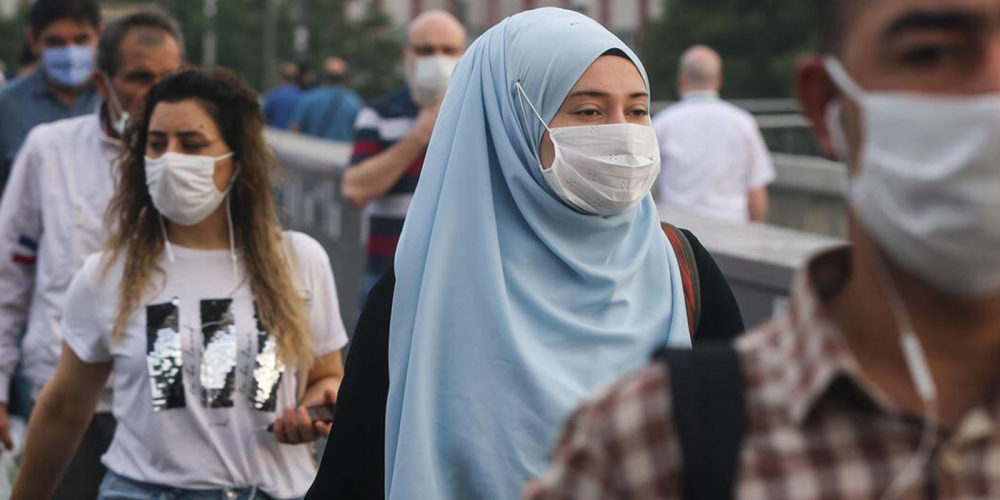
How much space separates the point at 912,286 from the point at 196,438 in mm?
2739

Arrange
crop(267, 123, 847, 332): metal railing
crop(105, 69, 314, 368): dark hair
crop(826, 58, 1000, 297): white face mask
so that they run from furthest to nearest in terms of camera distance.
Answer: crop(267, 123, 847, 332): metal railing < crop(105, 69, 314, 368): dark hair < crop(826, 58, 1000, 297): white face mask

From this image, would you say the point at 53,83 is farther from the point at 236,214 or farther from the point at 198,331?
the point at 198,331

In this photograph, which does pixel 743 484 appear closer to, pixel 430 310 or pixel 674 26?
pixel 430 310

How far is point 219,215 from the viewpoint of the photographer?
15.9 feet

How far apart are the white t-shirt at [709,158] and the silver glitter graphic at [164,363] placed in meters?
6.34

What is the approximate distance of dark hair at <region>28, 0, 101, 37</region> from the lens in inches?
303

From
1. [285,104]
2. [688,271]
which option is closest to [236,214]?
[688,271]

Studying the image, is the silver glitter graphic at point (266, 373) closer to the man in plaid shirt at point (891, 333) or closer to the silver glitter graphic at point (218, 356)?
the silver glitter graphic at point (218, 356)

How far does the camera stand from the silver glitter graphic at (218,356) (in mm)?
4438

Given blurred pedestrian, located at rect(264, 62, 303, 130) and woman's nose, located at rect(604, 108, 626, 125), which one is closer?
woman's nose, located at rect(604, 108, 626, 125)

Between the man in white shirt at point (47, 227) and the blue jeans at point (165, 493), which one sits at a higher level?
the man in white shirt at point (47, 227)

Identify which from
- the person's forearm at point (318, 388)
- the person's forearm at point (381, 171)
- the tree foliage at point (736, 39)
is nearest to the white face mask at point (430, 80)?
the person's forearm at point (381, 171)

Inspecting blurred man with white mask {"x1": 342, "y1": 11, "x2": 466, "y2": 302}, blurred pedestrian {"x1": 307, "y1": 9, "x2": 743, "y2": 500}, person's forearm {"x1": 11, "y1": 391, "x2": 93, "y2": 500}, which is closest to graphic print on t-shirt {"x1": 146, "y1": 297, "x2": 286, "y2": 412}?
person's forearm {"x1": 11, "y1": 391, "x2": 93, "y2": 500}

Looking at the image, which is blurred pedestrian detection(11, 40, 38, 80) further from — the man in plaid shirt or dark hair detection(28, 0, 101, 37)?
the man in plaid shirt
